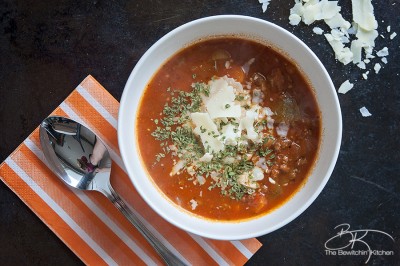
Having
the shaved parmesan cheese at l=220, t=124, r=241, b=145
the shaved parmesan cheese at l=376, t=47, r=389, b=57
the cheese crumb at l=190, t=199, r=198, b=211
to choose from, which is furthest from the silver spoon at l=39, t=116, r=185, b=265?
the shaved parmesan cheese at l=376, t=47, r=389, b=57

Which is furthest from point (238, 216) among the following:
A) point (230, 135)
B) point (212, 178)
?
point (230, 135)

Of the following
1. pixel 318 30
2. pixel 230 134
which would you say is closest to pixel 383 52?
pixel 318 30

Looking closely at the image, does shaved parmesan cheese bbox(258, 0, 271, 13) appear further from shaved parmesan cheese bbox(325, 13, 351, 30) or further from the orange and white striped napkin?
the orange and white striped napkin

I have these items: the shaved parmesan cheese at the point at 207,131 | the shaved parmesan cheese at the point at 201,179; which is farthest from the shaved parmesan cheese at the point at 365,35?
the shaved parmesan cheese at the point at 201,179

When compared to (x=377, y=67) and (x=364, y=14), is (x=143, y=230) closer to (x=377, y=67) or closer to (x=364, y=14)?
(x=377, y=67)

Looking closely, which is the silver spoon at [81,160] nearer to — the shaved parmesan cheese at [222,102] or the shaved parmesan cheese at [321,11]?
the shaved parmesan cheese at [222,102]
